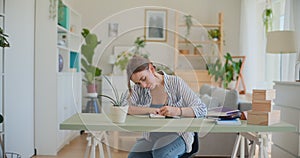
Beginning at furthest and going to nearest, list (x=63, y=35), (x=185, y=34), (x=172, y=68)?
1. (x=185, y=34)
2. (x=63, y=35)
3. (x=172, y=68)

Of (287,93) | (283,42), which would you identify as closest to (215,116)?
(287,93)

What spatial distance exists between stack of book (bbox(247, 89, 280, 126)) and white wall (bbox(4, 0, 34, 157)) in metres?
2.32

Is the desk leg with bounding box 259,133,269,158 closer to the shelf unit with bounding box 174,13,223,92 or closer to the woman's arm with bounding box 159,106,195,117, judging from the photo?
the woman's arm with bounding box 159,106,195,117

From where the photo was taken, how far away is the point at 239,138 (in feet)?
7.75

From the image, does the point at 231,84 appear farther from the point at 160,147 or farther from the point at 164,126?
the point at 164,126

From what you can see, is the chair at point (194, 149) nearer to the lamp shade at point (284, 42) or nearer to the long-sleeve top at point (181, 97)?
the long-sleeve top at point (181, 97)

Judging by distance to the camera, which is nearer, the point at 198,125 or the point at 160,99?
the point at 198,125

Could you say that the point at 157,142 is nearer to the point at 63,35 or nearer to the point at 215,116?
the point at 215,116

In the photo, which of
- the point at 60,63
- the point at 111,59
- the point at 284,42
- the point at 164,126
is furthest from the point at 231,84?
the point at 164,126

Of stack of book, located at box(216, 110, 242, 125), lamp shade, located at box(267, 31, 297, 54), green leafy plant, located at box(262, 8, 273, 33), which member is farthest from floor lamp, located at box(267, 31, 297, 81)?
stack of book, located at box(216, 110, 242, 125)

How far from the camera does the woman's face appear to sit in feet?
6.25

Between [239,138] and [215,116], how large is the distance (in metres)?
0.35

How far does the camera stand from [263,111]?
6.36 ft

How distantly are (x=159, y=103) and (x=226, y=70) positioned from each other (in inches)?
141
